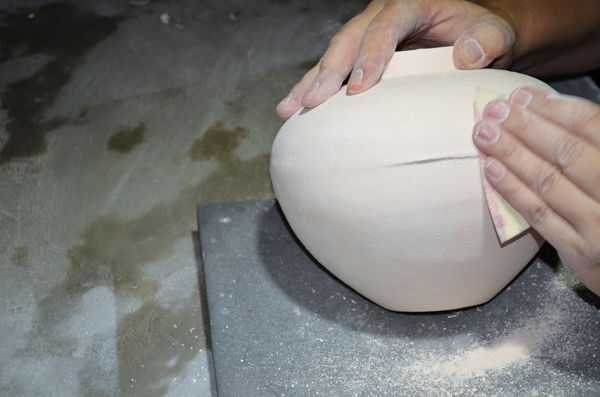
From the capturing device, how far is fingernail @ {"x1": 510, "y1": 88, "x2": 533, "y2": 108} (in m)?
1.25

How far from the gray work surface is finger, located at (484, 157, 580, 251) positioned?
0.39 meters

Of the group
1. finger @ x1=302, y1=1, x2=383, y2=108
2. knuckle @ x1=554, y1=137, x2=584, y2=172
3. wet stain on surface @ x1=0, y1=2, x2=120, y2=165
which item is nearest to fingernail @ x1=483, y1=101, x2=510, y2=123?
knuckle @ x1=554, y1=137, x2=584, y2=172

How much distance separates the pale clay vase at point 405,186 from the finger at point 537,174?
0.05 m

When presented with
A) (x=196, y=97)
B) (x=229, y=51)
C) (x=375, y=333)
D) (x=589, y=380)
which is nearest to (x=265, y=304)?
(x=375, y=333)

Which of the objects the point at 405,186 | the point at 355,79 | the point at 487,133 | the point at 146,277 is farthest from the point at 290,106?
the point at 146,277

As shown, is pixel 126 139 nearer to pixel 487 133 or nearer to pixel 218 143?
pixel 218 143

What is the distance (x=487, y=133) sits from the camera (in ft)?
4.06

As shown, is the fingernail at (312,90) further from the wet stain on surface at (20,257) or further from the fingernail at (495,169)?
the wet stain on surface at (20,257)

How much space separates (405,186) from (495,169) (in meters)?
0.20

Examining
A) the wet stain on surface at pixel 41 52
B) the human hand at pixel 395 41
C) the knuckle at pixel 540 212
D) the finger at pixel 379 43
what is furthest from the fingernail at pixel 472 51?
the wet stain on surface at pixel 41 52

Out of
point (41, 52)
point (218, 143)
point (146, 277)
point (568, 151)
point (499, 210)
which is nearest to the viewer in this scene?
point (568, 151)

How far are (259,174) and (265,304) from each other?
0.80 meters

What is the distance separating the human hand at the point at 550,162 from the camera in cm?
119

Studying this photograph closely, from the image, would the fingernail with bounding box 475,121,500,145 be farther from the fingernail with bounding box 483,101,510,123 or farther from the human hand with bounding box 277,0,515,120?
the human hand with bounding box 277,0,515,120
